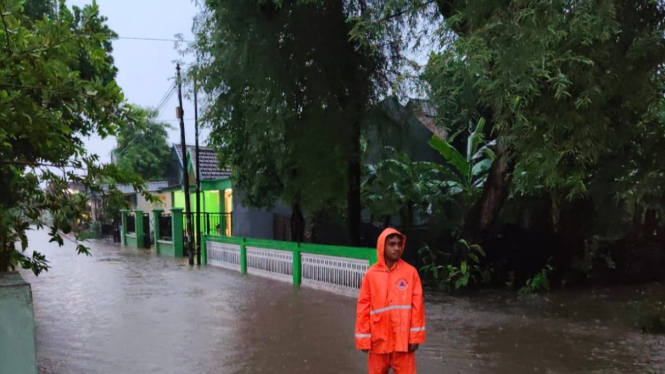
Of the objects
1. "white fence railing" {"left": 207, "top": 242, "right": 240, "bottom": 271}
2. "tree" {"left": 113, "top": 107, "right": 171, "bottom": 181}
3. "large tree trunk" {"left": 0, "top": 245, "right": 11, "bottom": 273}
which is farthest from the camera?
"tree" {"left": 113, "top": 107, "right": 171, "bottom": 181}

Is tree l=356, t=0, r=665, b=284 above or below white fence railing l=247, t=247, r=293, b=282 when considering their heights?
above

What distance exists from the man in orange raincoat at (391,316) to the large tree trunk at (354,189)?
729 centimetres

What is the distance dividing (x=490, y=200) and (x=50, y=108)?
9.25 m

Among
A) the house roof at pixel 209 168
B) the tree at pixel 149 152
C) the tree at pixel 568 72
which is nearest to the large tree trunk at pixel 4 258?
the tree at pixel 568 72

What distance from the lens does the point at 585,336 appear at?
26.3 ft

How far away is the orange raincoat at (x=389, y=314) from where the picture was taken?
467 centimetres

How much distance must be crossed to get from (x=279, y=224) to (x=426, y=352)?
11822 millimetres

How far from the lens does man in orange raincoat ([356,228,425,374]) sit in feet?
15.3

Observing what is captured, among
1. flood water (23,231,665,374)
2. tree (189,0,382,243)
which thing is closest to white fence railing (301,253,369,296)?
flood water (23,231,665,374)

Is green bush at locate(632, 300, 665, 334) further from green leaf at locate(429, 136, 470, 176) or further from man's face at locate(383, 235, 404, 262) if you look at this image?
green leaf at locate(429, 136, 470, 176)

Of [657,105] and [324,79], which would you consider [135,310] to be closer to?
[324,79]

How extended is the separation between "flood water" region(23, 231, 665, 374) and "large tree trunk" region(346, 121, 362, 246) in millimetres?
1920

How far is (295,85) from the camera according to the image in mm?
11188

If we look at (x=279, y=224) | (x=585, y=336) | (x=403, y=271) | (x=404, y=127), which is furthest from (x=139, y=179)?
(x=279, y=224)
